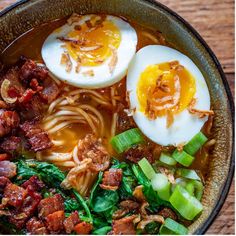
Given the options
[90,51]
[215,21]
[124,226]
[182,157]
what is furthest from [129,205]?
[215,21]

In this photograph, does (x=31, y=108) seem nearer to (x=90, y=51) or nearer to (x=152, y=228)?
(x=90, y=51)

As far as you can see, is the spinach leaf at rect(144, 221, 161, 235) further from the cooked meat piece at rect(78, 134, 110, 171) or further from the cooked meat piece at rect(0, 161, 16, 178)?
the cooked meat piece at rect(0, 161, 16, 178)

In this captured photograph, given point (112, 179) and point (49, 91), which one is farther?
point (49, 91)

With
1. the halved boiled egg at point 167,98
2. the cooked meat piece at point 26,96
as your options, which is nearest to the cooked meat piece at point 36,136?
the cooked meat piece at point 26,96

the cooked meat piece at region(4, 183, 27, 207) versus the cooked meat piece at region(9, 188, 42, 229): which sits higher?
the cooked meat piece at region(4, 183, 27, 207)

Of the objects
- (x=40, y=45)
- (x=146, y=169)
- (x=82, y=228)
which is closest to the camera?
(x=82, y=228)

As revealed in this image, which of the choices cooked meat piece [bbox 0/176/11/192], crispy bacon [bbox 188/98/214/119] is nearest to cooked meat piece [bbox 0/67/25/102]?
cooked meat piece [bbox 0/176/11/192]

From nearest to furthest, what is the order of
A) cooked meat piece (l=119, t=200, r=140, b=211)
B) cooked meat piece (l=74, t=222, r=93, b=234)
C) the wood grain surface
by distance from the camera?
cooked meat piece (l=74, t=222, r=93, b=234) < cooked meat piece (l=119, t=200, r=140, b=211) < the wood grain surface

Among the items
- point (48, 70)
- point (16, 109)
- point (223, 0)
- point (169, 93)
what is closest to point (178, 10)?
point (223, 0)
